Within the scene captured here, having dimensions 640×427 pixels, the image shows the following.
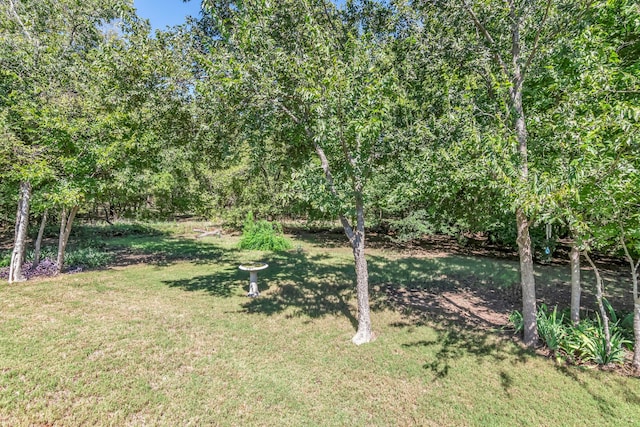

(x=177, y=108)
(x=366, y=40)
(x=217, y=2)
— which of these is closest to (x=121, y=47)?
(x=177, y=108)

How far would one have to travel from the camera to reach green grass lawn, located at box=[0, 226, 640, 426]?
349 centimetres

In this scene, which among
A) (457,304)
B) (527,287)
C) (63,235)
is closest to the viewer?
(527,287)

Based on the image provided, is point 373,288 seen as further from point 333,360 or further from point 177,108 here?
point 177,108

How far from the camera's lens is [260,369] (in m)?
4.42

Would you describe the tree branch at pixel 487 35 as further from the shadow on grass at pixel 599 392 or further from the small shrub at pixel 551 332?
the shadow on grass at pixel 599 392

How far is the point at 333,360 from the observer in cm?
475

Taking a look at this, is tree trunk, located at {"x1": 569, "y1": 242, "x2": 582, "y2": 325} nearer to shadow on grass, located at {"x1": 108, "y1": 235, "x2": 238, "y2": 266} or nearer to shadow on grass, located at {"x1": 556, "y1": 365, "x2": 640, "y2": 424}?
shadow on grass, located at {"x1": 556, "y1": 365, "x2": 640, "y2": 424}

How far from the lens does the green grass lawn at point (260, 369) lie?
3.49 metres

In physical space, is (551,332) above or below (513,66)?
below

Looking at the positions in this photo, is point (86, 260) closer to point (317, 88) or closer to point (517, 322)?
point (317, 88)

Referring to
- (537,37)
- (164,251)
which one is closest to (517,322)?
(537,37)

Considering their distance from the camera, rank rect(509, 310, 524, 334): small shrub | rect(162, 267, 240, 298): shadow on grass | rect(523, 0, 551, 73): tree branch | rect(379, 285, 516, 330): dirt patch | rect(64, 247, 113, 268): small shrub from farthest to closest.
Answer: rect(64, 247, 113, 268): small shrub < rect(162, 267, 240, 298): shadow on grass < rect(379, 285, 516, 330): dirt patch < rect(509, 310, 524, 334): small shrub < rect(523, 0, 551, 73): tree branch

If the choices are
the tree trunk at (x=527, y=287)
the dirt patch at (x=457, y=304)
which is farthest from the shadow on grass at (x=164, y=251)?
the tree trunk at (x=527, y=287)

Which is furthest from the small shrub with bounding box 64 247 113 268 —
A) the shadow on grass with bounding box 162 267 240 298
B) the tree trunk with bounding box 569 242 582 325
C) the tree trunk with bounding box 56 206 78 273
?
the tree trunk with bounding box 569 242 582 325
